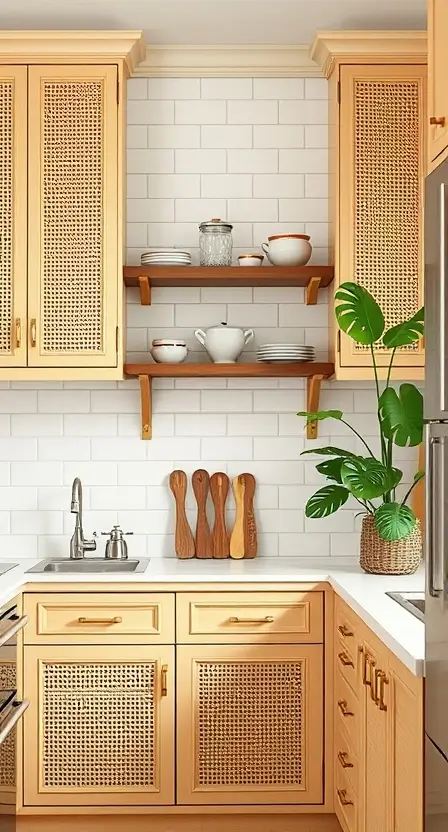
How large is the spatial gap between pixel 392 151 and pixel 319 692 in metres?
2.06

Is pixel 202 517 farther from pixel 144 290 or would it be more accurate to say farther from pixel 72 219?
pixel 72 219

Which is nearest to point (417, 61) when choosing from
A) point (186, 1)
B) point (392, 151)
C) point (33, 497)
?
point (392, 151)

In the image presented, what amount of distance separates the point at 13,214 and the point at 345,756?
7.59ft

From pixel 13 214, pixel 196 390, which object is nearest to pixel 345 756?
pixel 196 390

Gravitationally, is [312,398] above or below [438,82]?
below

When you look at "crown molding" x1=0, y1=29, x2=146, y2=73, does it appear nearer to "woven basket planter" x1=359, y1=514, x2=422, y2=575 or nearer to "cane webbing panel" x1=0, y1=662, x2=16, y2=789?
"woven basket planter" x1=359, y1=514, x2=422, y2=575

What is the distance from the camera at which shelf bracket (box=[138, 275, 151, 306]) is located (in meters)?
3.83

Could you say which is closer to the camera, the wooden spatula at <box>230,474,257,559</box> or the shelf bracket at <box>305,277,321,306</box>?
the shelf bracket at <box>305,277,321,306</box>

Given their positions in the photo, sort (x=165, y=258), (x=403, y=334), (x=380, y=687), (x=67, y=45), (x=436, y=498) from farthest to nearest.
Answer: (x=165, y=258), (x=67, y=45), (x=403, y=334), (x=380, y=687), (x=436, y=498)

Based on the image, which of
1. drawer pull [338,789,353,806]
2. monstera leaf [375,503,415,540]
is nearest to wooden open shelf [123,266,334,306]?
monstera leaf [375,503,415,540]

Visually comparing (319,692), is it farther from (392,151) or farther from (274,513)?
(392,151)

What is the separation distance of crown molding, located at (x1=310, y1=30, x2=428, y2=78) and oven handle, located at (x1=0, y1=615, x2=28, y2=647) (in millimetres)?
2392

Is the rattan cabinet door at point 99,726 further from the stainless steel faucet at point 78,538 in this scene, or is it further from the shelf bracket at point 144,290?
the shelf bracket at point 144,290

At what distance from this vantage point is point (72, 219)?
3.78m
